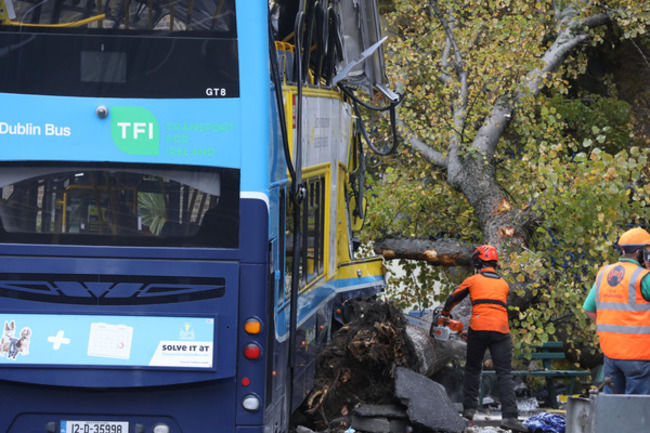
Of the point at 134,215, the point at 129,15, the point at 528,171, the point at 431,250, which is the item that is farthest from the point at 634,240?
the point at 431,250

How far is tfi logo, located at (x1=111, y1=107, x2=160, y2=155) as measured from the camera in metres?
6.41

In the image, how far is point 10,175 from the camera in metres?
6.39

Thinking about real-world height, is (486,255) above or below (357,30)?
below

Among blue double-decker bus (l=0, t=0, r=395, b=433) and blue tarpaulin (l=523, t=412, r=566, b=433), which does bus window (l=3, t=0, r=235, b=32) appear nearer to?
blue double-decker bus (l=0, t=0, r=395, b=433)

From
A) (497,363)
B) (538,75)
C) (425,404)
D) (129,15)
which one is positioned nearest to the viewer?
(129,15)

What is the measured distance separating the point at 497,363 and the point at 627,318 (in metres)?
2.48

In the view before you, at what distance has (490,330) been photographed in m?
10.4

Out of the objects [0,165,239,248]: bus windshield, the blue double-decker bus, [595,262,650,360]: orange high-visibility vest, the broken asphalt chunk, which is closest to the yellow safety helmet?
[595,262,650,360]: orange high-visibility vest

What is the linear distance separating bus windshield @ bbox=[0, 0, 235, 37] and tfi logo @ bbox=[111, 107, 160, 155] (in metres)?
0.60

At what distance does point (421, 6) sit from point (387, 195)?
332 cm

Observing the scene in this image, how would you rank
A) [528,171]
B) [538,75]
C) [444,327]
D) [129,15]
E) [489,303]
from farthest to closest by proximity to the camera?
[538,75], [528,171], [444,327], [489,303], [129,15]

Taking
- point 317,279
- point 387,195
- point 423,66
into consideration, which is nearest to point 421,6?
Result: point 423,66

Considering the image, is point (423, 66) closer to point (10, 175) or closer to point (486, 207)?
point (486, 207)

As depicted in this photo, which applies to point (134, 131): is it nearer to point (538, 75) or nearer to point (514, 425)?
point (514, 425)
